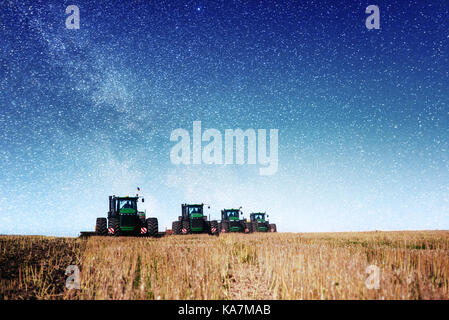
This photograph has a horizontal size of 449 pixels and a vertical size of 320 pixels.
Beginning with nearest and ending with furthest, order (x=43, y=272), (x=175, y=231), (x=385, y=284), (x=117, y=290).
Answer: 1. (x=385, y=284)
2. (x=117, y=290)
3. (x=43, y=272)
4. (x=175, y=231)

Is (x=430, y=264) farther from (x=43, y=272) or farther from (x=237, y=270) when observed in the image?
(x=43, y=272)

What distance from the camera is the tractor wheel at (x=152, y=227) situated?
1927 cm

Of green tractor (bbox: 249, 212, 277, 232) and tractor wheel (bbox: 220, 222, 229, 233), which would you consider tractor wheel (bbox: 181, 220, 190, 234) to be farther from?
green tractor (bbox: 249, 212, 277, 232)

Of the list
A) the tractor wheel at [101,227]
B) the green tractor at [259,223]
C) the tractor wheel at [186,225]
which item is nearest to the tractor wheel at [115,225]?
the tractor wheel at [101,227]

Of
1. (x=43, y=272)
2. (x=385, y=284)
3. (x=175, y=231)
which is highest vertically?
(x=385, y=284)

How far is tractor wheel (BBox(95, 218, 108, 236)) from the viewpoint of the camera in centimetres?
2033

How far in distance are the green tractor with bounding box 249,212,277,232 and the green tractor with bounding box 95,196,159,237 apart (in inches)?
528

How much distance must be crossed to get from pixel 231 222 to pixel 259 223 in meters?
3.59

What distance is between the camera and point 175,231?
25.5 meters

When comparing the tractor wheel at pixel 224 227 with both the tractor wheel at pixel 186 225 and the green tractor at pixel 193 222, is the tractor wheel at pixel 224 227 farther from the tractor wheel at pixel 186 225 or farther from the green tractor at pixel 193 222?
the tractor wheel at pixel 186 225

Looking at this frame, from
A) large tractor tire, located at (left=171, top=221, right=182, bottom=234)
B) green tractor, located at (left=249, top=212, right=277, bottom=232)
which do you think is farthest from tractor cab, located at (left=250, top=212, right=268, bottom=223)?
large tractor tire, located at (left=171, top=221, right=182, bottom=234)
